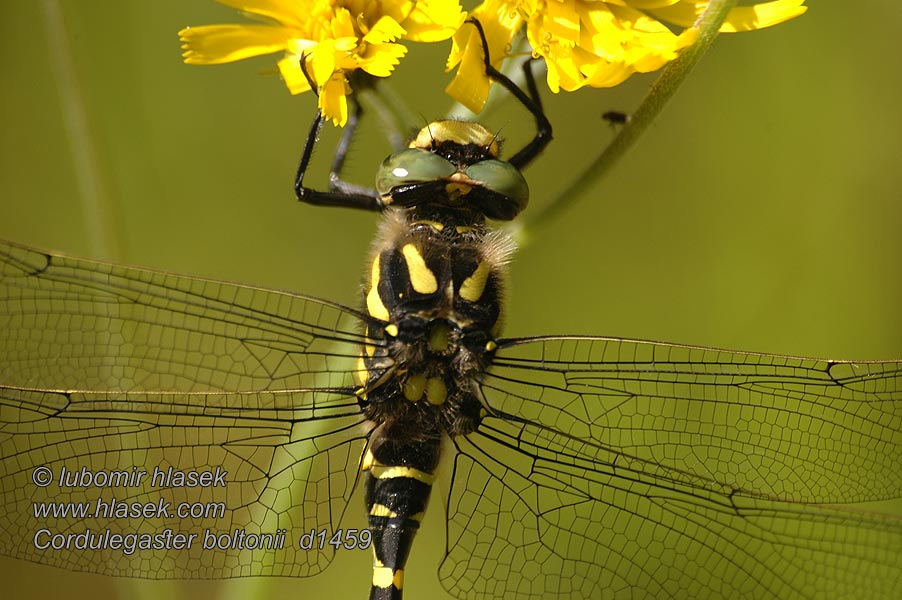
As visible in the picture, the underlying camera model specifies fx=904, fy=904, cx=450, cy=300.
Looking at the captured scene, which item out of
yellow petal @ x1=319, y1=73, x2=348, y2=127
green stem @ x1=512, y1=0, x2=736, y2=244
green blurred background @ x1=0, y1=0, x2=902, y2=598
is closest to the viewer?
green stem @ x1=512, y1=0, x2=736, y2=244

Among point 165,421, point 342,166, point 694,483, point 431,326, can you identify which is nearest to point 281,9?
point 342,166

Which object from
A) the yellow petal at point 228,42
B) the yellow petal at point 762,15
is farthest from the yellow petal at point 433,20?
the yellow petal at point 762,15

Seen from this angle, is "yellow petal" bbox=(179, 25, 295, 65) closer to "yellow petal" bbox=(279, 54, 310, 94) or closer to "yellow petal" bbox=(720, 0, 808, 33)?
"yellow petal" bbox=(279, 54, 310, 94)

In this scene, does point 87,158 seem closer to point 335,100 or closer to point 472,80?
point 335,100

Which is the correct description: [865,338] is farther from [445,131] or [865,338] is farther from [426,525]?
[445,131]

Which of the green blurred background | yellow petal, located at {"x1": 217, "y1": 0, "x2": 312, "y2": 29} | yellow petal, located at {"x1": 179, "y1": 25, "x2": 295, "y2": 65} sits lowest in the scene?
yellow petal, located at {"x1": 179, "y1": 25, "x2": 295, "y2": 65}

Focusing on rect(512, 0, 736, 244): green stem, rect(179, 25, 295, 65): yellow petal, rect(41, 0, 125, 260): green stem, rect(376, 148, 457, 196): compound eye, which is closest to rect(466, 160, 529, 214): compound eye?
rect(376, 148, 457, 196): compound eye

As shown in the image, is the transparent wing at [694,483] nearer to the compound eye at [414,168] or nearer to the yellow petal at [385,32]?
the compound eye at [414,168]
